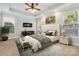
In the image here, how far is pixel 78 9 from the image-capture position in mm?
1589

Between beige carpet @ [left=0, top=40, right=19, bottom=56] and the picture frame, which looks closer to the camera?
beige carpet @ [left=0, top=40, right=19, bottom=56]

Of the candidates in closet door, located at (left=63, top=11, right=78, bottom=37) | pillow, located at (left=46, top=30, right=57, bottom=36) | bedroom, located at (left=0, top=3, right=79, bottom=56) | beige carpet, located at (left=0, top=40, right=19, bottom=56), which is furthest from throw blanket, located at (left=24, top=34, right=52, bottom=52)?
closet door, located at (left=63, top=11, right=78, bottom=37)

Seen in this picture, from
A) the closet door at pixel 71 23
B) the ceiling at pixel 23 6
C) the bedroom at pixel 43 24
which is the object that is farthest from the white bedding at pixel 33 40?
the ceiling at pixel 23 6

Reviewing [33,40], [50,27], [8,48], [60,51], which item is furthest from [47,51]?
[8,48]

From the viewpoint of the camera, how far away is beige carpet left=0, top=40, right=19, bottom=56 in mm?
1517

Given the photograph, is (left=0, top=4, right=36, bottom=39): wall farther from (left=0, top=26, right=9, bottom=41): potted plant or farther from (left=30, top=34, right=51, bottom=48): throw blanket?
(left=30, top=34, right=51, bottom=48): throw blanket

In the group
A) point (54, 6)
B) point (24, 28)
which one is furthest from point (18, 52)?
point (54, 6)

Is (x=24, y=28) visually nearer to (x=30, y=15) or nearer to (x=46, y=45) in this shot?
→ (x=30, y=15)

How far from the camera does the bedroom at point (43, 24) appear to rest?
1.56 metres

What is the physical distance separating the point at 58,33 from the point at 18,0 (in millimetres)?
1029

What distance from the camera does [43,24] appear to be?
1.79 metres

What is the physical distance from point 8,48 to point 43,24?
0.86 metres

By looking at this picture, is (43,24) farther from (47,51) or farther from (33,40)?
(47,51)

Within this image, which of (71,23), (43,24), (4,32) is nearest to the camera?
(4,32)
